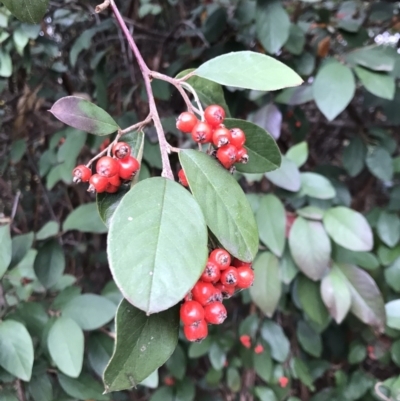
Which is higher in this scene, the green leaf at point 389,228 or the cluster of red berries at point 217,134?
the cluster of red berries at point 217,134

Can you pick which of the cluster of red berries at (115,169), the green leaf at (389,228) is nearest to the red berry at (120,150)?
the cluster of red berries at (115,169)

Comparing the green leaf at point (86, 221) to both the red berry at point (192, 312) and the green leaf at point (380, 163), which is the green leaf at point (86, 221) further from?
the green leaf at point (380, 163)

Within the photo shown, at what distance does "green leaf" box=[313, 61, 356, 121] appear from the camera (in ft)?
2.82

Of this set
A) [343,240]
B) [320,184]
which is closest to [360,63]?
[320,184]

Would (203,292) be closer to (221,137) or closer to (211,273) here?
(211,273)

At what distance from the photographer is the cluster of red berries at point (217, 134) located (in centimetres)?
43

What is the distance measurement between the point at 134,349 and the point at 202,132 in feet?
0.74

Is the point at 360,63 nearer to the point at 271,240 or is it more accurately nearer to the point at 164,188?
the point at 271,240

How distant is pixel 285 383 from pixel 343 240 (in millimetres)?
522

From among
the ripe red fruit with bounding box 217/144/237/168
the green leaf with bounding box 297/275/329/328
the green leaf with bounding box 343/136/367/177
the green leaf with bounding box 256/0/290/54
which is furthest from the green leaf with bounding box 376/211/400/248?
the ripe red fruit with bounding box 217/144/237/168

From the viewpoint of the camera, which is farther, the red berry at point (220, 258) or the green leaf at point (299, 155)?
the green leaf at point (299, 155)

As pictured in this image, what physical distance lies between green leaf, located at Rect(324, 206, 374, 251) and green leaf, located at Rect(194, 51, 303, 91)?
21.2 inches

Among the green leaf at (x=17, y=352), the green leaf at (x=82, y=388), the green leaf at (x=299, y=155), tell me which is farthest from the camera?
the green leaf at (x=299, y=155)

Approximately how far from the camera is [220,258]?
1.31ft
